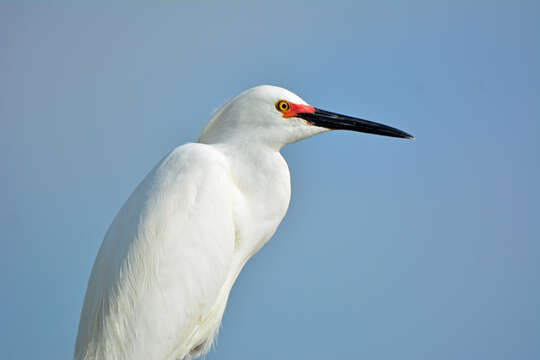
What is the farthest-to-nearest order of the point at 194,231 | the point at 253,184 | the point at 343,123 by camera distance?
1. the point at 343,123
2. the point at 253,184
3. the point at 194,231

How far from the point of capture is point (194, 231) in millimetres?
3719

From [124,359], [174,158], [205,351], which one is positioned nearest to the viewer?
[124,359]

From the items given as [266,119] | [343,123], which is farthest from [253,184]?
[343,123]

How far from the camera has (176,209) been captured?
145 inches

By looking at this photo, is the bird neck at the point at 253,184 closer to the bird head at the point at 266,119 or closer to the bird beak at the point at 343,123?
the bird head at the point at 266,119

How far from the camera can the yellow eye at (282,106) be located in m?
4.07

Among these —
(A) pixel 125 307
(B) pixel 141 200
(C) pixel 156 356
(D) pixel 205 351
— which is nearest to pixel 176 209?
(B) pixel 141 200

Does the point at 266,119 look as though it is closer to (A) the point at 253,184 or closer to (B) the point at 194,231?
(A) the point at 253,184

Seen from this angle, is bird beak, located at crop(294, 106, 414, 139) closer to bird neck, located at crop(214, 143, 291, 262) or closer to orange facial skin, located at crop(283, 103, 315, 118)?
A: orange facial skin, located at crop(283, 103, 315, 118)

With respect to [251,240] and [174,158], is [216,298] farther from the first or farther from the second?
[174,158]

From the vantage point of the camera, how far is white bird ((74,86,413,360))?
358 centimetres

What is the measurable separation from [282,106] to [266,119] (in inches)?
5.5

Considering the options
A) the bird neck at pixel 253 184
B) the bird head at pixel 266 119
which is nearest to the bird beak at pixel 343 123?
the bird head at pixel 266 119

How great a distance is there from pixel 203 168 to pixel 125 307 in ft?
3.01
